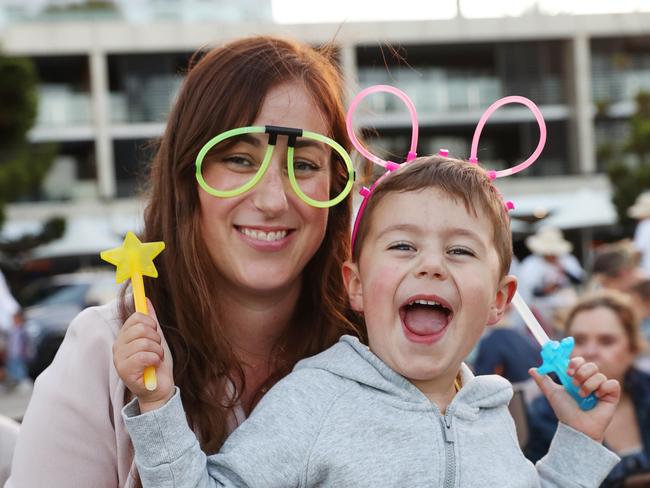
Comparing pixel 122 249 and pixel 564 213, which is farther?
pixel 564 213

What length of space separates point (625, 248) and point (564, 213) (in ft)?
50.8

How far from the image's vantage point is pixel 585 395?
2.21m

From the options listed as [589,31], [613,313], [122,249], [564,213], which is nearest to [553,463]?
[122,249]

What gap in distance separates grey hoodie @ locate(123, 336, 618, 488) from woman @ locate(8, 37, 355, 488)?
0.24 metres

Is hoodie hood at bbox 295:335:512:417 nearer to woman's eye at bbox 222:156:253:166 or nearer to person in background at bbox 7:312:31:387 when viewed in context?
woman's eye at bbox 222:156:253:166

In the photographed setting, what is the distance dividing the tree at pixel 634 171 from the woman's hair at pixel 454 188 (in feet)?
68.9

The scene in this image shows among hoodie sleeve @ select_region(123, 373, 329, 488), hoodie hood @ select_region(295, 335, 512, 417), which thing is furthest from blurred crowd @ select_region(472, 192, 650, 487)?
hoodie sleeve @ select_region(123, 373, 329, 488)

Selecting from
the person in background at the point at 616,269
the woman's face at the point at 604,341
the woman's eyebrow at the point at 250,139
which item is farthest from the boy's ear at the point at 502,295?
the person in background at the point at 616,269

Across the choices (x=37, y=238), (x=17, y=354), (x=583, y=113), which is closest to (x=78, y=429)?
(x=17, y=354)

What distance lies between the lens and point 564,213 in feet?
72.6

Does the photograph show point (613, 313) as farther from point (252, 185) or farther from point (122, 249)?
point (122, 249)

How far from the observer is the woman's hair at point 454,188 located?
213 cm

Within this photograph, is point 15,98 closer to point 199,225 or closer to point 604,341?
point 604,341

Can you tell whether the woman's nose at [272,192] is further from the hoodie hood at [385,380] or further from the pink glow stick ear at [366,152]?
the hoodie hood at [385,380]
